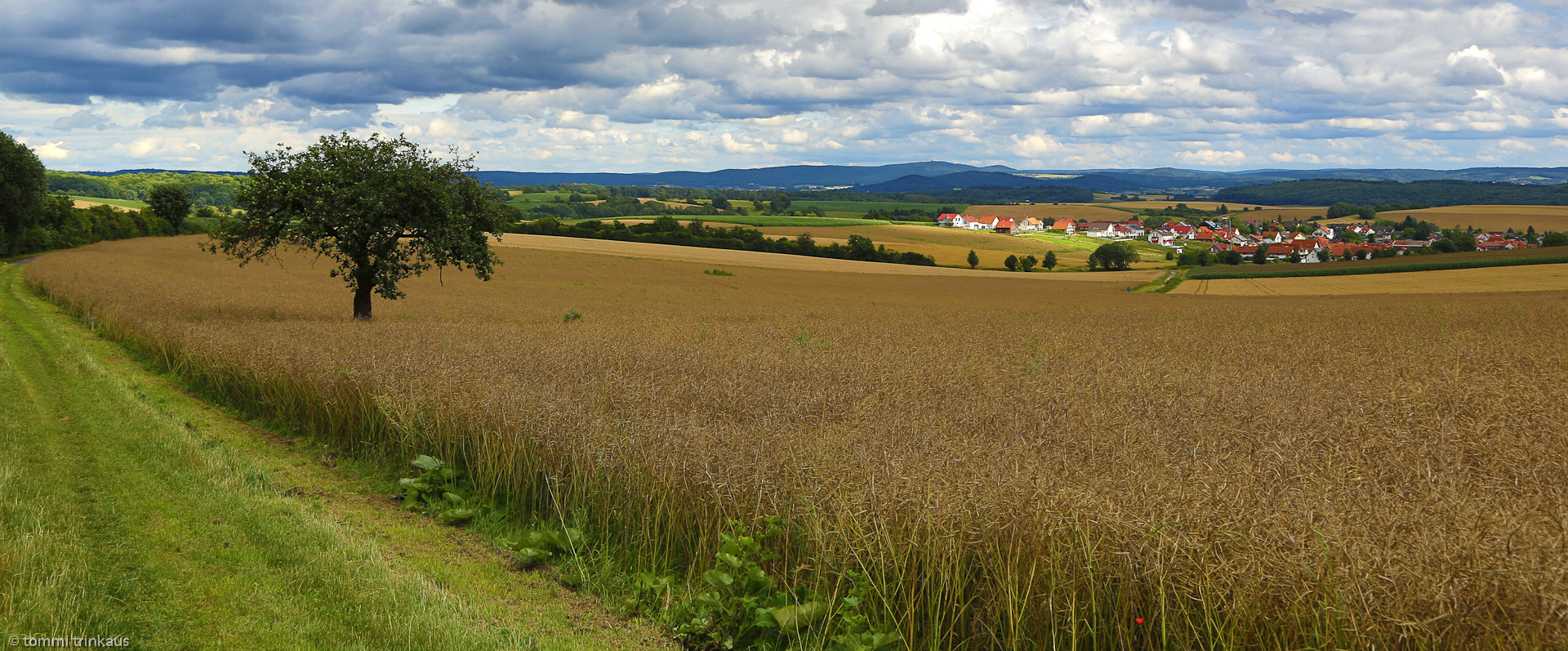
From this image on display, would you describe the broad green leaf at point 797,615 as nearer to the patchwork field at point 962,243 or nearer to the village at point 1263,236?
the patchwork field at point 962,243

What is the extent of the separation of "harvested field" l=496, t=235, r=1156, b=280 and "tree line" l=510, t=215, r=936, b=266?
512cm

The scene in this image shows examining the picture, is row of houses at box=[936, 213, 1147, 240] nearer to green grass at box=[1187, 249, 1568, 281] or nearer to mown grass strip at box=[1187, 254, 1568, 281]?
green grass at box=[1187, 249, 1568, 281]

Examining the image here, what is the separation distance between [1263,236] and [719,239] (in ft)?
316

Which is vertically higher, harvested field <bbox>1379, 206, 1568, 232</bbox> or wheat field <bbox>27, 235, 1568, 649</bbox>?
harvested field <bbox>1379, 206, 1568, 232</bbox>

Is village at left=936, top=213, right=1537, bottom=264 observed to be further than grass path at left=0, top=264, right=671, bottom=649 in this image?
Yes

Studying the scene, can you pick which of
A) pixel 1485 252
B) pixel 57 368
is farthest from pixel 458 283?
pixel 1485 252

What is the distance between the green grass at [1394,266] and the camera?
214 feet

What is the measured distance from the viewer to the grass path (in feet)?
18.1

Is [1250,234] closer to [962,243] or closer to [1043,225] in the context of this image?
[1043,225]

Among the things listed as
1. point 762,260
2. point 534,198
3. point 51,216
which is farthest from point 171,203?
point 762,260

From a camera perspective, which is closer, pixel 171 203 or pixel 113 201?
pixel 171 203

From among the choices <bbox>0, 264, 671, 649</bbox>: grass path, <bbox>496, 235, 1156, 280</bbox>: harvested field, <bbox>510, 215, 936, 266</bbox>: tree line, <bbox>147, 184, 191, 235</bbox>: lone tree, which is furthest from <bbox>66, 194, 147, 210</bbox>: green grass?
<bbox>0, 264, 671, 649</bbox>: grass path

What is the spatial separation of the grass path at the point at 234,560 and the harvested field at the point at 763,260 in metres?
63.8

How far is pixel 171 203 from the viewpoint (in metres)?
93.6
